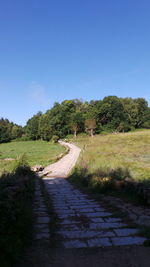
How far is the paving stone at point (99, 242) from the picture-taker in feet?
9.06

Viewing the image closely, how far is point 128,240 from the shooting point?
9.55ft

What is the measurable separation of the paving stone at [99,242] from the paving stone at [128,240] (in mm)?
102

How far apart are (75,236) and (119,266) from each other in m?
0.96

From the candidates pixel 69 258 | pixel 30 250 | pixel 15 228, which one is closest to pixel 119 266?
pixel 69 258

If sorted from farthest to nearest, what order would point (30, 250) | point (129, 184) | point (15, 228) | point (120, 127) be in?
point (120, 127) → point (129, 184) → point (15, 228) → point (30, 250)

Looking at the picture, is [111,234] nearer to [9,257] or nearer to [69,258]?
[69,258]

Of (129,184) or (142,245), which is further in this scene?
(129,184)

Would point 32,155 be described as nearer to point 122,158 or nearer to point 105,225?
point 122,158

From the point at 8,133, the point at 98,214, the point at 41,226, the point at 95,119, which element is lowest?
the point at 98,214

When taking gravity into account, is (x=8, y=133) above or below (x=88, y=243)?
above

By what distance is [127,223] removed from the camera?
3.57 meters

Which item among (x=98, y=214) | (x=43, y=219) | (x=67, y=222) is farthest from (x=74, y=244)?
(x=98, y=214)

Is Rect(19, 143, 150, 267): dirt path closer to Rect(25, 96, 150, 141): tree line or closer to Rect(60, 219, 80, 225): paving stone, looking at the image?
Rect(60, 219, 80, 225): paving stone

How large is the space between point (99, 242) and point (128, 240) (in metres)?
0.49
